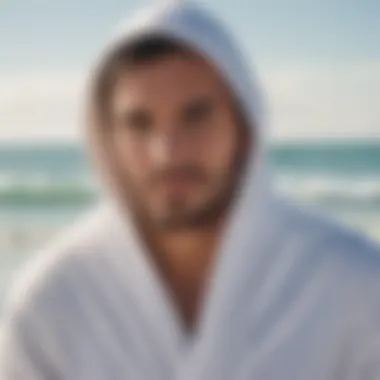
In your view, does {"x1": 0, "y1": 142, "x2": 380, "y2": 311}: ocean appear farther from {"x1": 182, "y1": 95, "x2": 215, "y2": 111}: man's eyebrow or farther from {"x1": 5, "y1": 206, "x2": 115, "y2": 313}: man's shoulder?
{"x1": 182, "y1": 95, "x2": 215, "y2": 111}: man's eyebrow

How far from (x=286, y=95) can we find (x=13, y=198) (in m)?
5.31

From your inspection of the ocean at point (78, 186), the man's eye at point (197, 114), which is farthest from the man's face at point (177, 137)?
the ocean at point (78, 186)

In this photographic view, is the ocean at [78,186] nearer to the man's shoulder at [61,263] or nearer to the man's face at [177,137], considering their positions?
the man's shoulder at [61,263]

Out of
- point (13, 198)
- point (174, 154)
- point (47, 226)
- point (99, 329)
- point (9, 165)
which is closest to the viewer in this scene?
point (174, 154)

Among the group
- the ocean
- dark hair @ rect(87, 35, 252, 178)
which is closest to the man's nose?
dark hair @ rect(87, 35, 252, 178)

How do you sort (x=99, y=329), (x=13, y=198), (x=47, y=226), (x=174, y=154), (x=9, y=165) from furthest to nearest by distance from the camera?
1. (x=9, y=165)
2. (x=13, y=198)
3. (x=47, y=226)
4. (x=99, y=329)
5. (x=174, y=154)

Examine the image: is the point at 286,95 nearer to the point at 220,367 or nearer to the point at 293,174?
the point at 293,174

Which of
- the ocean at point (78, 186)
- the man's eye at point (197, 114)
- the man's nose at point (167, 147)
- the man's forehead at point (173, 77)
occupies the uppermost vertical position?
Result: the man's forehead at point (173, 77)

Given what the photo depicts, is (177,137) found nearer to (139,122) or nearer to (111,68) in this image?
(139,122)

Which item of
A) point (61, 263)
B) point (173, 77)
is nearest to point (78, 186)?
point (61, 263)

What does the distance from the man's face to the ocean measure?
5499 mm

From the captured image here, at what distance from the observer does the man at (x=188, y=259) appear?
7.07ft

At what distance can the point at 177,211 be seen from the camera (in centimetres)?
215

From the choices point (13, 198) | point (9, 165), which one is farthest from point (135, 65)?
point (9, 165)
